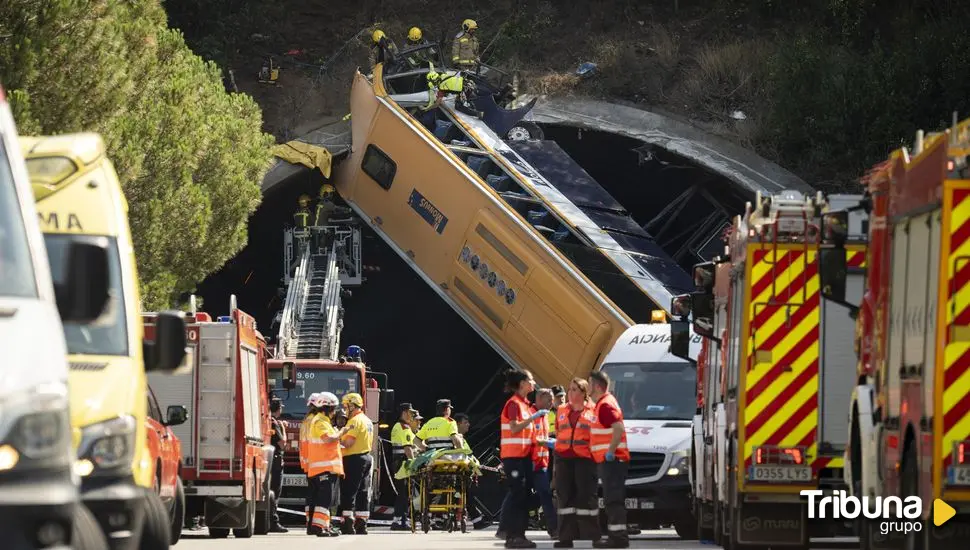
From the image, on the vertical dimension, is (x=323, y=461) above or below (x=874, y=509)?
above

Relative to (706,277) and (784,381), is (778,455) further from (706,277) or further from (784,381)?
(706,277)

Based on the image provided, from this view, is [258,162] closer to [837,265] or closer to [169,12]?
[169,12]

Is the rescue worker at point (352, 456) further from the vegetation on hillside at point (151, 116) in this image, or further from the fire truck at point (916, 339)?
the fire truck at point (916, 339)

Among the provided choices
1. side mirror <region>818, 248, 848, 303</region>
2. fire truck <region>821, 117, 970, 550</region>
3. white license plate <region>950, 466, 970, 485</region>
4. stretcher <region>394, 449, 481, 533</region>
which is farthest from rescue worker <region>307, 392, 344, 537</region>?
white license plate <region>950, 466, 970, 485</region>

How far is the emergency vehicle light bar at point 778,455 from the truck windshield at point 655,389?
7.13m

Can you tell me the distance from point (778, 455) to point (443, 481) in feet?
32.7

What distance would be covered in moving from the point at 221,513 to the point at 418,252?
12594mm

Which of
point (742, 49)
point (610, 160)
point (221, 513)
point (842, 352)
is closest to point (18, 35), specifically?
point (221, 513)

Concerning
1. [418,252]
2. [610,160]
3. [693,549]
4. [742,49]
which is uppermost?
[742,49]

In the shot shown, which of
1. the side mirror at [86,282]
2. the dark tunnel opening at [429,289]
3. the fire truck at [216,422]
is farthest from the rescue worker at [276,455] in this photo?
the side mirror at [86,282]

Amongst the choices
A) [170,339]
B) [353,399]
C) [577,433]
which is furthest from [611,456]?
[170,339]

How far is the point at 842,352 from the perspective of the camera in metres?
15.8

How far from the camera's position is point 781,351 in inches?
622

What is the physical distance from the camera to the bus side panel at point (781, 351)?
15.6m
